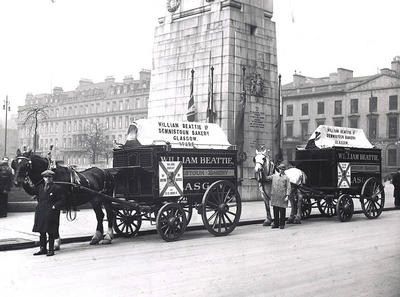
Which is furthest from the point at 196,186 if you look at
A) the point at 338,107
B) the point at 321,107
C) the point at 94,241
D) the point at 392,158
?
the point at 321,107

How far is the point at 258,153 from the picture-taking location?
44.2 feet

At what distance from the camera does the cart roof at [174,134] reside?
11383mm

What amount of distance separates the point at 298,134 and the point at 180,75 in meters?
43.5

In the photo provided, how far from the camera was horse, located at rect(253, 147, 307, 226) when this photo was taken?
13.4m

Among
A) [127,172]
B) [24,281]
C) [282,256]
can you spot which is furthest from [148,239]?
[24,281]

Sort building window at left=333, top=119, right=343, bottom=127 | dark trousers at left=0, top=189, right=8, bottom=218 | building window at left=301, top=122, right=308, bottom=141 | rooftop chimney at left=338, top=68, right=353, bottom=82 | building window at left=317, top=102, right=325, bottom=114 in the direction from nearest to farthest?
1. dark trousers at left=0, top=189, right=8, bottom=218
2. building window at left=333, top=119, right=343, bottom=127
3. rooftop chimney at left=338, top=68, right=353, bottom=82
4. building window at left=317, top=102, right=325, bottom=114
5. building window at left=301, top=122, right=308, bottom=141

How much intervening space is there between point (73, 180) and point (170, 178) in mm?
2076

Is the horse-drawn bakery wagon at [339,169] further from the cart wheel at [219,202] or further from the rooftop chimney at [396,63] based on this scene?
the cart wheel at [219,202]

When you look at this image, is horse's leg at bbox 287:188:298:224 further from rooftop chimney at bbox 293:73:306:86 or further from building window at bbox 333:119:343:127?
rooftop chimney at bbox 293:73:306:86

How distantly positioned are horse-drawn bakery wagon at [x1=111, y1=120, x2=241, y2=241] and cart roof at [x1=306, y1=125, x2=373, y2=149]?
11.5 ft

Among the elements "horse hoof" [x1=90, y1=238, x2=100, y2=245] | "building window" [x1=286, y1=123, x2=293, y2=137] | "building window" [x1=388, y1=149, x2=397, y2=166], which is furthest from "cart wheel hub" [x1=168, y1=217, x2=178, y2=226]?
"building window" [x1=286, y1=123, x2=293, y2=137]

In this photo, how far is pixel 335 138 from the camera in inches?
597

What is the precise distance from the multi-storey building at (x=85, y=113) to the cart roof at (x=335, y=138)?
2151 inches

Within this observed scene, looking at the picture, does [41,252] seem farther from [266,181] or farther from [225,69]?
[225,69]
